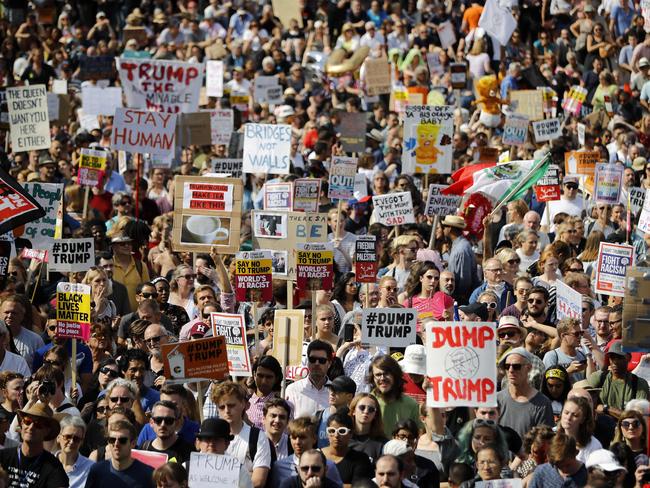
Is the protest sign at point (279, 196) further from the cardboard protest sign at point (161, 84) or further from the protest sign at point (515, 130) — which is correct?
the protest sign at point (515, 130)

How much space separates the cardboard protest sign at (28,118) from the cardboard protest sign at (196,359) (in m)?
9.36

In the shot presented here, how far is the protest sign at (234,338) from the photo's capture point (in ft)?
40.2

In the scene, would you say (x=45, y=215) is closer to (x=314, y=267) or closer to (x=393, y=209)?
(x=314, y=267)

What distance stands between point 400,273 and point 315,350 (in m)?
4.37

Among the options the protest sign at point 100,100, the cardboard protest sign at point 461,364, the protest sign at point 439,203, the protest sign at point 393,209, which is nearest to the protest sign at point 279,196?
the protest sign at point 393,209

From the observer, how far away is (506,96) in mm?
26531

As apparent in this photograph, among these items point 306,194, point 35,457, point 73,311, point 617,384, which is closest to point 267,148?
point 306,194

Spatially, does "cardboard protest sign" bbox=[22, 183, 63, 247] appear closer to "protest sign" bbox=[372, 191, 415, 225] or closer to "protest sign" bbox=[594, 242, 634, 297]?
"protest sign" bbox=[372, 191, 415, 225]

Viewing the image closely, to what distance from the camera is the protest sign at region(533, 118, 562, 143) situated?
22.0 metres

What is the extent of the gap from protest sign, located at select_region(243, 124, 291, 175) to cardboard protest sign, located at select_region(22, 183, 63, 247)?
4535mm

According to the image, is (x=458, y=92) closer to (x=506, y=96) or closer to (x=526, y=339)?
(x=506, y=96)

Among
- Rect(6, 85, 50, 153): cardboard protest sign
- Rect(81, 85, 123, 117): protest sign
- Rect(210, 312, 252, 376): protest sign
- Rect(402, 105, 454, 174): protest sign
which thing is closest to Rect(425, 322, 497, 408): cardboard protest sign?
Rect(210, 312, 252, 376): protest sign

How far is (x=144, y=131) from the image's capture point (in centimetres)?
1975

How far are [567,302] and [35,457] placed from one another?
5.00 metres
